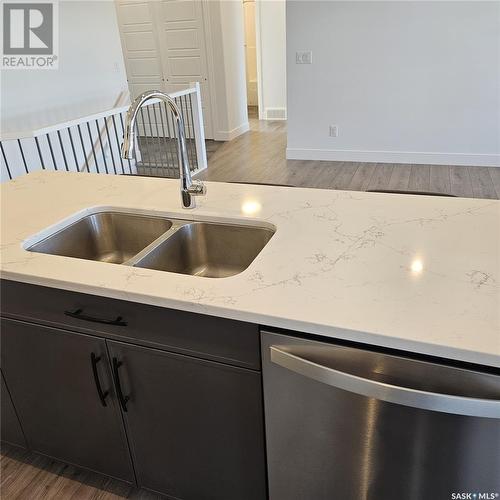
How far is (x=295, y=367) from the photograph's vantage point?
3.05 ft

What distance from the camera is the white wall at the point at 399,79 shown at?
14.2 ft

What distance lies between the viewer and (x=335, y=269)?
1.08 meters

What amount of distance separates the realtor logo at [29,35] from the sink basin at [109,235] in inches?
133

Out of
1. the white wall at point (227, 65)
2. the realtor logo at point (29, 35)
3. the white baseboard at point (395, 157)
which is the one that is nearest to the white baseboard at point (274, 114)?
the white wall at point (227, 65)

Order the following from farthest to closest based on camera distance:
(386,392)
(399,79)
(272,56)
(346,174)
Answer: (272,56) < (346,174) < (399,79) < (386,392)

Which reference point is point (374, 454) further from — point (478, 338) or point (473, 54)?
point (473, 54)

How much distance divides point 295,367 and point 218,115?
6.10 metres

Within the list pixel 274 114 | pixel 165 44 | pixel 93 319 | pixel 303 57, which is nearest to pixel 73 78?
pixel 165 44

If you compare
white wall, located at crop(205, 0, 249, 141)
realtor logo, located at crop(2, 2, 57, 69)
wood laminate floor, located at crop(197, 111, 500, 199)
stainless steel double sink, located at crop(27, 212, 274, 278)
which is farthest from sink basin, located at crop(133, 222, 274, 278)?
white wall, located at crop(205, 0, 249, 141)

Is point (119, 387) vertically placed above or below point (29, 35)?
below

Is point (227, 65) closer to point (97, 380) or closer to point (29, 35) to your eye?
point (29, 35)

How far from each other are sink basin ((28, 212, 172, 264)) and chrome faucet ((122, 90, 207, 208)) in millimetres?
124

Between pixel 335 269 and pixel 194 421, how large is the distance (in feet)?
1.88

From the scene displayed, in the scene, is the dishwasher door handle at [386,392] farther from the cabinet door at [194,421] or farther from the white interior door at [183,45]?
the white interior door at [183,45]
